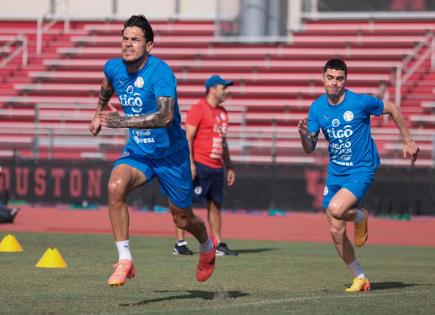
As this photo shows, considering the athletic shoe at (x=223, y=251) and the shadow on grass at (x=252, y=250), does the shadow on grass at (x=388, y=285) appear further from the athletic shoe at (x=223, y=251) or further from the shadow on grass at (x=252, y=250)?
the shadow on grass at (x=252, y=250)

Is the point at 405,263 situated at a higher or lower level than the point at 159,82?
lower

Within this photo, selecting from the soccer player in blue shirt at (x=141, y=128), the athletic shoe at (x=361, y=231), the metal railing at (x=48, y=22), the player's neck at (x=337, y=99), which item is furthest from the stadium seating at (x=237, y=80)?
the soccer player in blue shirt at (x=141, y=128)

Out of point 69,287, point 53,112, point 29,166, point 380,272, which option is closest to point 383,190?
point 29,166

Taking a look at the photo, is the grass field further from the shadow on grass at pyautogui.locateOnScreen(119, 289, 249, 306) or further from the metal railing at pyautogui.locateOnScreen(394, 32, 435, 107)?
the metal railing at pyautogui.locateOnScreen(394, 32, 435, 107)

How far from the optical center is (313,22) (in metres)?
33.1

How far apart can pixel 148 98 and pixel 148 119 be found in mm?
296

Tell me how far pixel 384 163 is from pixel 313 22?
31.6 ft

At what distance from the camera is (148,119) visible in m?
9.03

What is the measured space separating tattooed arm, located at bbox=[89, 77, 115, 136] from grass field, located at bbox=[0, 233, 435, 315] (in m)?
1.30

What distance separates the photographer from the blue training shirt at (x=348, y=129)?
34.2ft

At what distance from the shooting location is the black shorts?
15.0 m

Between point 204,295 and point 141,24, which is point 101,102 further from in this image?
point 204,295

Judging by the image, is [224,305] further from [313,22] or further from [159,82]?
[313,22]

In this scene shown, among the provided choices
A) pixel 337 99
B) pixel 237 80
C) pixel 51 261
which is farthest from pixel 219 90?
pixel 237 80
